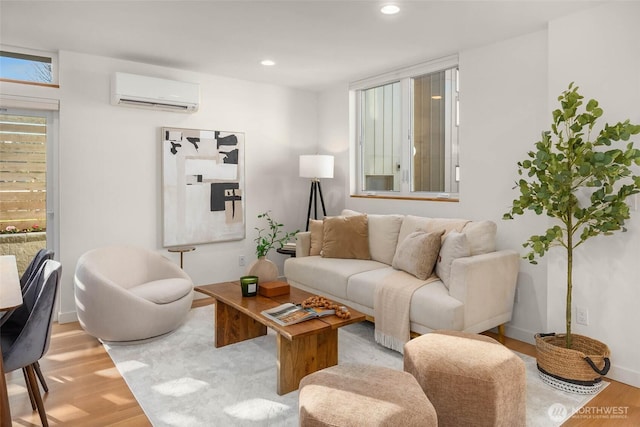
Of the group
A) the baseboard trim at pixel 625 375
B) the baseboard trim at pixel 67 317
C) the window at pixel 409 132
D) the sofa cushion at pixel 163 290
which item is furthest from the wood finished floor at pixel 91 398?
the window at pixel 409 132

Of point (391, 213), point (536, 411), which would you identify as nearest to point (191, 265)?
point (391, 213)

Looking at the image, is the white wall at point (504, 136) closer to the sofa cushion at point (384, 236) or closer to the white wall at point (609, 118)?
the white wall at point (609, 118)

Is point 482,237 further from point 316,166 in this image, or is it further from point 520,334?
point 316,166

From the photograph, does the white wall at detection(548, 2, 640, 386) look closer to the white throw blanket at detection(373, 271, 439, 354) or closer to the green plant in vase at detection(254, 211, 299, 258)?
the white throw blanket at detection(373, 271, 439, 354)

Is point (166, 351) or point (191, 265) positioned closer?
point (166, 351)

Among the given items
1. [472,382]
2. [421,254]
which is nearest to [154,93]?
[421,254]

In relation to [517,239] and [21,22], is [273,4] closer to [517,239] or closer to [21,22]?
[21,22]

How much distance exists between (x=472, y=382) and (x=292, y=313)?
1.15m

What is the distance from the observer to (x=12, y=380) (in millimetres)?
2781

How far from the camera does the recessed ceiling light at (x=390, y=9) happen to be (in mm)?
2918

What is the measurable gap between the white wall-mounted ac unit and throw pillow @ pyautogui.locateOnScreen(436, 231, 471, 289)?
2.96 m

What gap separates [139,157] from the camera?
4367mm

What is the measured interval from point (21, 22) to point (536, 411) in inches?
176

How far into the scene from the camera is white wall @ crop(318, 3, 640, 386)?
109 inches
